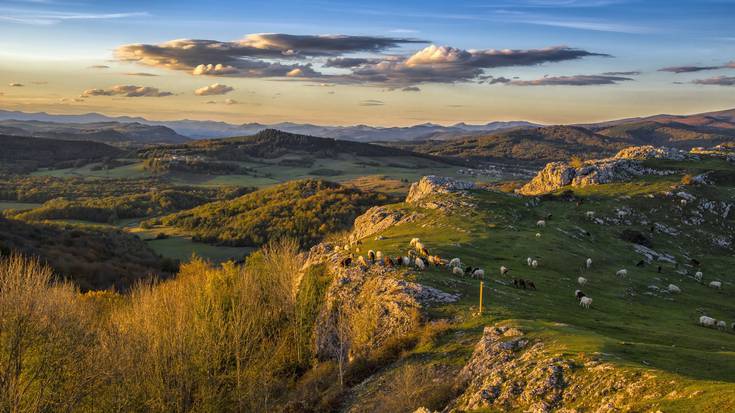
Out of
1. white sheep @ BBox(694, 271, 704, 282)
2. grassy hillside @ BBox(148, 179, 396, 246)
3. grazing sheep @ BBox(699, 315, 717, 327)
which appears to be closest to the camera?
grazing sheep @ BBox(699, 315, 717, 327)

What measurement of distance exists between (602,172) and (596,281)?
51.4 m

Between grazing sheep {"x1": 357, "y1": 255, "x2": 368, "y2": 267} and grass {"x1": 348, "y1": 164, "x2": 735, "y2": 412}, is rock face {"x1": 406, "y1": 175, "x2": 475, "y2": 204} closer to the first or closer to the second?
grass {"x1": 348, "y1": 164, "x2": 735, "y2": 412}

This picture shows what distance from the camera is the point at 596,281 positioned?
169 ft

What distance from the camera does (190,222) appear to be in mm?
192375

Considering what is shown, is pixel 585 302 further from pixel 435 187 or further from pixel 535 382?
pixel 435 187

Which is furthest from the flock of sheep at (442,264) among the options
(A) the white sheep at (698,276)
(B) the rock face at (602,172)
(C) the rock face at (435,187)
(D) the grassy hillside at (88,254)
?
(D) the grassy hillside at (88,254)

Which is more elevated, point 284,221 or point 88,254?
point 88,254

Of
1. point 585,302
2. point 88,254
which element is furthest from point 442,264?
point 88,254

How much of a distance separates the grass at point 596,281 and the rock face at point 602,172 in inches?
177

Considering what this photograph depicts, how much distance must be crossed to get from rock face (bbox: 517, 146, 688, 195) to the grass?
451 centimetres

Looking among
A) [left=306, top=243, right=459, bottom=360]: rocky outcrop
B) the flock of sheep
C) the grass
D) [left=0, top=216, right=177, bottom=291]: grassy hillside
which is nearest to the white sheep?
the grass

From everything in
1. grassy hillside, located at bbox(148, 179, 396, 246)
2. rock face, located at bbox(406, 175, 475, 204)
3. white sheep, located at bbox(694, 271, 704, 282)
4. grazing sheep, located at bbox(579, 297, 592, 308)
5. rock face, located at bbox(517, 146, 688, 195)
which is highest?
rock face, located at bbox(517, 146, 688, 195)

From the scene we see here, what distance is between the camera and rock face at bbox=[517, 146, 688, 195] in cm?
9550

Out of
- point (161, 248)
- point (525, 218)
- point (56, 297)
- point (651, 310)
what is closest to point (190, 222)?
point (161, 248)
